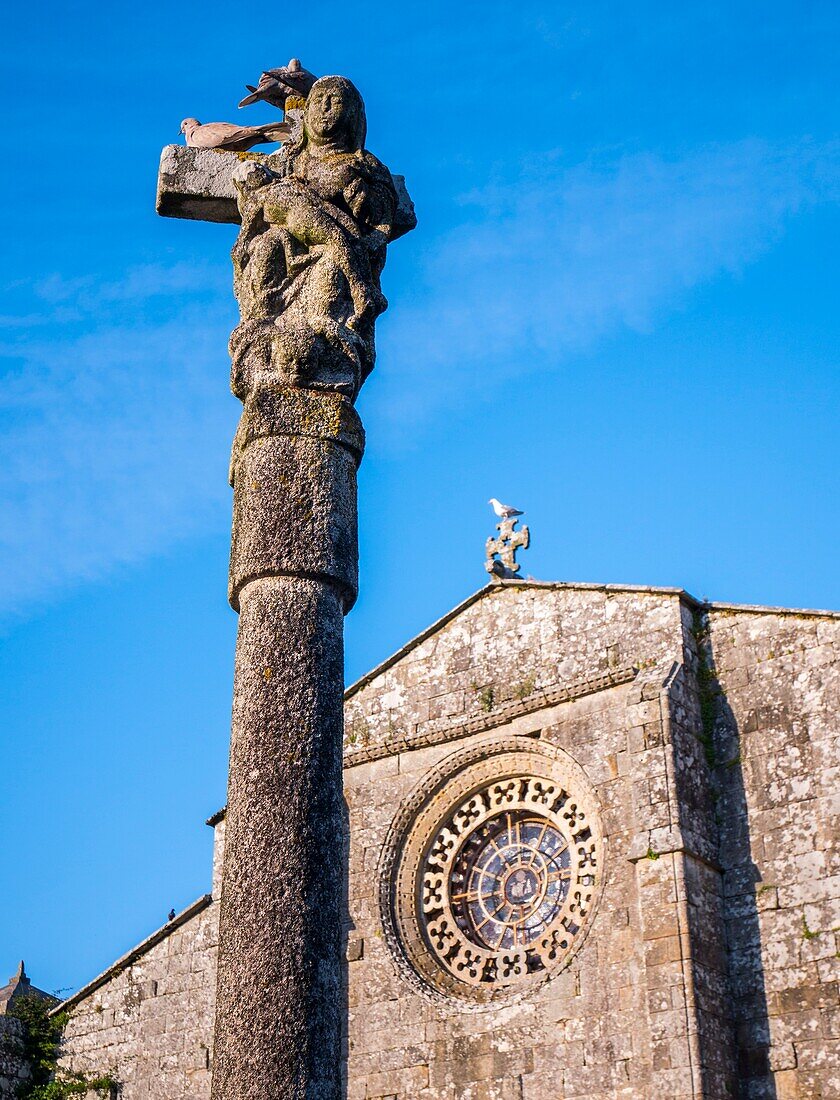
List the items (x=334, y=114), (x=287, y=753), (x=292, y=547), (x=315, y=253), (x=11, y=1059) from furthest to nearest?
(x=11, y=1059), (x=334, y=114), (x=315, y=253), (x=292, y=547), (x=287, y=753)

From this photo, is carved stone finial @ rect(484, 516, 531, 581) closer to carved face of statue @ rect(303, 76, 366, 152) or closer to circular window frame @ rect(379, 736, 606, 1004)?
circular window frame @ rect(379, 736, 606, 1004)

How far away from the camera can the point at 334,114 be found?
19.5 ft

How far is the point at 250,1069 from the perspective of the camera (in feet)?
14.1

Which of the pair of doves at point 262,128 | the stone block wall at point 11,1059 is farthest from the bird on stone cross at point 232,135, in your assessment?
the stone block wall at point 11,1059

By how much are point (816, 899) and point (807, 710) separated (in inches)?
53.3

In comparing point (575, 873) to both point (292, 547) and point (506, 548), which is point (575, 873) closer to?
point (506, 548)

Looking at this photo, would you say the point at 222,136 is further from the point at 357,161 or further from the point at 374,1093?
the point at 374,1093

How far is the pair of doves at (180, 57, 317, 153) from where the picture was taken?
6.31m

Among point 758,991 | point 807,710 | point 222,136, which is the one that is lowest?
point 758,991

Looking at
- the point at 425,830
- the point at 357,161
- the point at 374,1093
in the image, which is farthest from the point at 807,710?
the point at 357,161

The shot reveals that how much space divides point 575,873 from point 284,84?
6988mm

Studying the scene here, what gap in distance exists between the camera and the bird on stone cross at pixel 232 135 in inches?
248

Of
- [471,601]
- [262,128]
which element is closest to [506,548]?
[471,601]

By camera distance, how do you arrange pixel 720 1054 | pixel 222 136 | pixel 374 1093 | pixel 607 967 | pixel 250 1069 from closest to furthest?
pixel 250 1069 < pixel 222 136 < pixel 720 1054 < pixel 607 967 < pixel 374 1093
